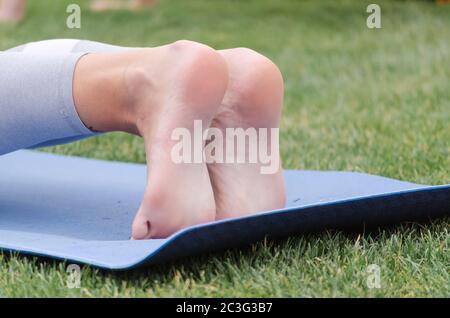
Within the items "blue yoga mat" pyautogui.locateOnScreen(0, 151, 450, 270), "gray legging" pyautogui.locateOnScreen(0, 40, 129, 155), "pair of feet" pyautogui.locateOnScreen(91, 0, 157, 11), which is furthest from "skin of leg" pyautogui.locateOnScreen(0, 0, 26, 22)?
"gray legging" pyautogui.locateOnScreen(0, 40, 129, 155)

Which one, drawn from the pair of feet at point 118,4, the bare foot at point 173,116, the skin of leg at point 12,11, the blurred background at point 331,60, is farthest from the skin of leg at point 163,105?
the pair of feet at point 118,4

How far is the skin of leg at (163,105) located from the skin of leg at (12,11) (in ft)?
13.4

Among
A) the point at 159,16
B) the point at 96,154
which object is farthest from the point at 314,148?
the point at 159,16

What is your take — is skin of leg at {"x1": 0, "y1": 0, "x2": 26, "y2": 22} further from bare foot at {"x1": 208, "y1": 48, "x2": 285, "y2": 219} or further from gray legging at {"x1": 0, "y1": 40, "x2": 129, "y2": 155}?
bare foot at {"x1": 208, "y1": 48, "x2": 285, "y2": 219}

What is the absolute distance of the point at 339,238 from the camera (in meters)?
1.52

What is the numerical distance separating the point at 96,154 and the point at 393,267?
4.59 feet

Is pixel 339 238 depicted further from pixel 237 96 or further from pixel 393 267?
pixel 237 96

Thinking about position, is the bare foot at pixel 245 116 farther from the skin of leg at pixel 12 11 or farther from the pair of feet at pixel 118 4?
the pair of feet at pixel 118 4

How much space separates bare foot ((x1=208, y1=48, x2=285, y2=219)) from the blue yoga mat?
0.49 ft

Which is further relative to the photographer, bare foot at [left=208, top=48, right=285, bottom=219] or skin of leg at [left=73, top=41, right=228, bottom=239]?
bare foot at [left=208, top=48, right=285, bottom=219]

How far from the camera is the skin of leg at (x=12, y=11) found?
541 cm

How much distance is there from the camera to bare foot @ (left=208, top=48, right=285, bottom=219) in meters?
1.56

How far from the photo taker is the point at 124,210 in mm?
1805
